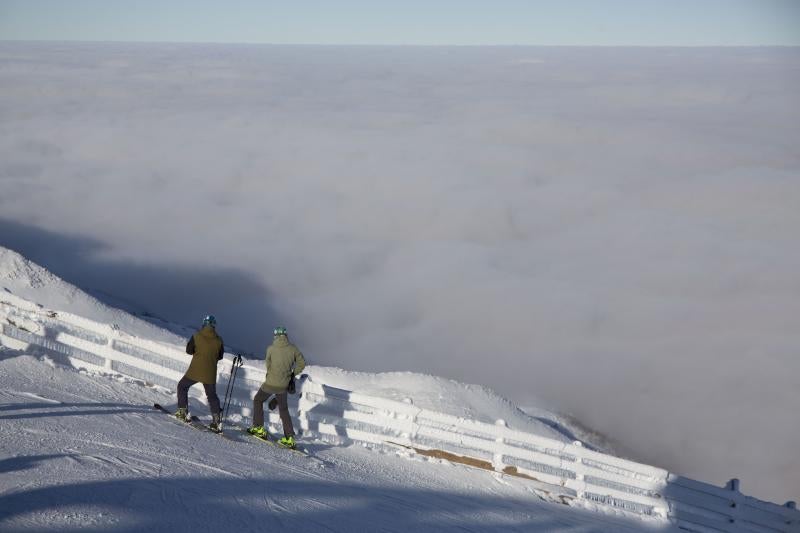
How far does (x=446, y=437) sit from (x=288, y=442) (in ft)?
6.68

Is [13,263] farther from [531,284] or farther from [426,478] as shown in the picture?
[531,284]

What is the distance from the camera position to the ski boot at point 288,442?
9328 millimetres

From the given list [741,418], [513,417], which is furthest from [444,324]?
[513,417]

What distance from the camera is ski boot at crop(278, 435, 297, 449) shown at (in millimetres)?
9328

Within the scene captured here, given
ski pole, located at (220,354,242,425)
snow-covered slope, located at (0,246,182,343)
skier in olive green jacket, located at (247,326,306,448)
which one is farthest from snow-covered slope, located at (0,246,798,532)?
snow-covered slope, located at (0,246,182,343)

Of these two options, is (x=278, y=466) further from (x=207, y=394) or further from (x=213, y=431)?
(x=207, y=394)

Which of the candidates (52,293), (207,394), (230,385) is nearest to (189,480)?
(207,394)

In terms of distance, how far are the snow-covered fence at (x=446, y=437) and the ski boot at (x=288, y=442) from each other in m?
0.80

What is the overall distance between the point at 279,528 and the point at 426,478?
10.1 ft

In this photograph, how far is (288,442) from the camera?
934 cm

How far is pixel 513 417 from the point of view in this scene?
54.5 ft

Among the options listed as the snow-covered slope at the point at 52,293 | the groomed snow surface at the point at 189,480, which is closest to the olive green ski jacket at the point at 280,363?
the groomed snow surface at the point at 189,480

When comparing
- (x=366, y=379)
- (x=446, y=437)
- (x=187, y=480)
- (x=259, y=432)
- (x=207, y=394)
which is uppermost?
(x=366, y=379)

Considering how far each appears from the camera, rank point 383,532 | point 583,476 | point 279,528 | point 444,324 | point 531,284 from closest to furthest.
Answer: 1. point 279,528
2. point 383,532
3. point 583,476
4. point 444,324
5. point 531,284
